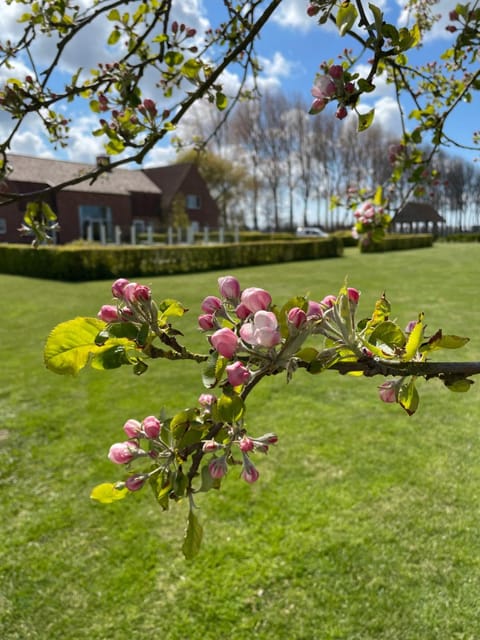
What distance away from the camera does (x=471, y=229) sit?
4926mm

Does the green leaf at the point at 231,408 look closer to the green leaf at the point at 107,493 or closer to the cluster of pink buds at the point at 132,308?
the cluster of pink buds at the point at 132,308

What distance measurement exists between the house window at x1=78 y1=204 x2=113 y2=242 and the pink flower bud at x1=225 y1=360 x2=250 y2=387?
36.6 m

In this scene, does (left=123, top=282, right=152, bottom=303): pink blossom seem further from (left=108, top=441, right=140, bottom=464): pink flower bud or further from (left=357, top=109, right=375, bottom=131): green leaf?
(left=357, top=109, right=375, bottom=131): green leaf

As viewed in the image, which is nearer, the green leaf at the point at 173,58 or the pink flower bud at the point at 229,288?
the pink flower bud at the point at 229,288

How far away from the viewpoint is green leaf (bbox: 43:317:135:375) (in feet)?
2.85

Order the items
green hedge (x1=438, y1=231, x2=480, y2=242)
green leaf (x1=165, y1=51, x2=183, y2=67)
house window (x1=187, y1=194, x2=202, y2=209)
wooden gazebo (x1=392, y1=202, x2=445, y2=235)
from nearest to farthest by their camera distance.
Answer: green leaf (x1=165, y1=51, x2=183, y2=67), wooden gazebo (x1=392, y1=202, x2=445, y2=235), green hedge (x1=438, y1=231, x2=480, y2=242), house window (x1=187, y1=194, x2=202, y2=209)

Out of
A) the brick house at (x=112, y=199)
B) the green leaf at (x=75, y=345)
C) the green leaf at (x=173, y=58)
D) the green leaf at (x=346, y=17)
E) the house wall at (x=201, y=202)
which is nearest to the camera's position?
the green leaf at (x=75, y=345)

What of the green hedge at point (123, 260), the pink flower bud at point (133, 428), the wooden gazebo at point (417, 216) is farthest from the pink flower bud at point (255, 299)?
the green hedge at point (123, 260)

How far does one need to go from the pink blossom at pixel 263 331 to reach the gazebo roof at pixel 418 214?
9.74 feet

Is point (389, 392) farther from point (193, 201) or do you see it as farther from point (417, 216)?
point (193, 201)

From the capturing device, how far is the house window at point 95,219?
35906 mm

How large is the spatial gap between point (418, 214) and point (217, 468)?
136 inches

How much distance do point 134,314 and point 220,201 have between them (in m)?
52.9

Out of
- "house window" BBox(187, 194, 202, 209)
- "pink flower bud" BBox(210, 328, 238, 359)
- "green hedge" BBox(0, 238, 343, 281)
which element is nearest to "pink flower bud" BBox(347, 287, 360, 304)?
"pink flower bud" BBox(210, 328, 238, 359)
